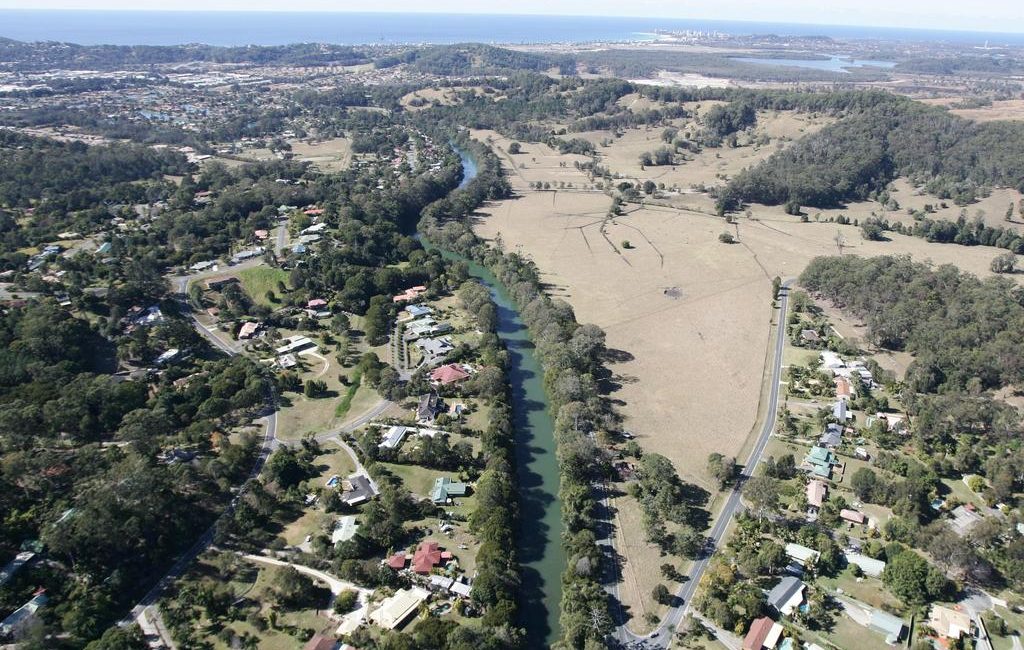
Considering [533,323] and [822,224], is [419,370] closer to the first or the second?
[533,323]

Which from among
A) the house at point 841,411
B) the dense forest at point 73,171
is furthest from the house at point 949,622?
the dense forest at point 73,171

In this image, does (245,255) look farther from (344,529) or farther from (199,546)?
(344,529)

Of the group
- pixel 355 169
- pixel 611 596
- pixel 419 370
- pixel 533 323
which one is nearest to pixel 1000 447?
pixel 611 596

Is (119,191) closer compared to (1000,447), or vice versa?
(1000,447)

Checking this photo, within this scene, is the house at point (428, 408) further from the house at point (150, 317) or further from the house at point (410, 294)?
the house at point (150, 317)

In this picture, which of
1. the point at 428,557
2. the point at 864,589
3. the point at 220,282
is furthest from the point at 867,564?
the point at 220,282

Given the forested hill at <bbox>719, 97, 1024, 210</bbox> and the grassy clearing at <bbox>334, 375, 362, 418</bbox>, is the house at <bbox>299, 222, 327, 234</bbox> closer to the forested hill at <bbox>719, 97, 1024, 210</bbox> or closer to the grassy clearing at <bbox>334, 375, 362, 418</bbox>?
the grassy clearing at <bbox>334, 375, 362, 418</bbox>
